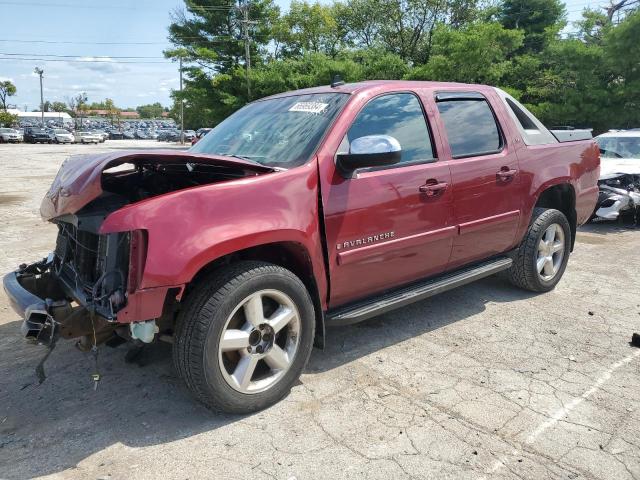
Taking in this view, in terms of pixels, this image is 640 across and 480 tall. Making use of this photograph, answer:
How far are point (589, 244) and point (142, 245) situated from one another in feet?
22.1

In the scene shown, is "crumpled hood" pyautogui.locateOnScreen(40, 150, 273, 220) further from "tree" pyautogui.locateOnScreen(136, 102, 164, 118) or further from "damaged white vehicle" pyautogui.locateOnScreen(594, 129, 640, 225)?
"tree" pyautogui.locateOnScreen(136, 102, 164, 118)

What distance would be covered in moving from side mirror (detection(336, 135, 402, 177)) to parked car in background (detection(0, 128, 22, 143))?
52.2m

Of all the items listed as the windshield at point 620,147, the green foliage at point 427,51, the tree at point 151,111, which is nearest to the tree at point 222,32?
the green foliage at point 427,51

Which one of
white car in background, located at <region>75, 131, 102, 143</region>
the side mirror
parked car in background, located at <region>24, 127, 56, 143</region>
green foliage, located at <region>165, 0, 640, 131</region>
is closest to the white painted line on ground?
the side mirror

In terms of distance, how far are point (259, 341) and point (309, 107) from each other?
166 cm

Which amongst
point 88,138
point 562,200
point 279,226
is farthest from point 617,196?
point 88,138

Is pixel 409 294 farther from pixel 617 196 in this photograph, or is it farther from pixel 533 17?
pixel 533 17

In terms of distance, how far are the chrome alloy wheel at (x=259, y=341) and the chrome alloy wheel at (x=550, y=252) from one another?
2.85 meters

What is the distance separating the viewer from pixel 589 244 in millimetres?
7273

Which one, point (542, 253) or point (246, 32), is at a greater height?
point (246, 32)

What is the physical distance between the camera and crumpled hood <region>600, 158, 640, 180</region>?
834 cm

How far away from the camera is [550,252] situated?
4.91 metres

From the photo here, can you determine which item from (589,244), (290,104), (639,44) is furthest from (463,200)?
(639,44)

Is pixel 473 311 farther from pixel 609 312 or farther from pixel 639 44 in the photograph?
pixel 639 44
